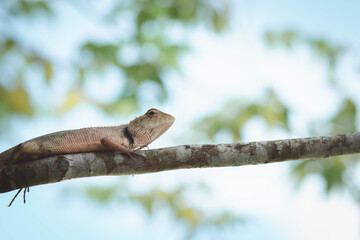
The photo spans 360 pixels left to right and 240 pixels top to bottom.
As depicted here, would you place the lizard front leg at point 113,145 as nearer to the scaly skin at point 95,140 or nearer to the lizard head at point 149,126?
the scaly skin at point 95,140

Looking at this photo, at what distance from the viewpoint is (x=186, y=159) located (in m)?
2.94

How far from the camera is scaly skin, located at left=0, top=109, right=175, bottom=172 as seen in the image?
312 cm

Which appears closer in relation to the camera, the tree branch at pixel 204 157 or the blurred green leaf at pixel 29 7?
the tree branch at pixel 204 157

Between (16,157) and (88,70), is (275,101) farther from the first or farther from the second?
(16,157)

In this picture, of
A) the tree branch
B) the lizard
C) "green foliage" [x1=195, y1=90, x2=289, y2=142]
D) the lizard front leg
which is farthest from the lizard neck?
"green foliage" [x1=195, y1=90, x2=289, y2=142]

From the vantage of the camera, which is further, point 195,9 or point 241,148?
point 195,9

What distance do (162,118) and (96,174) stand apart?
3.37 ft

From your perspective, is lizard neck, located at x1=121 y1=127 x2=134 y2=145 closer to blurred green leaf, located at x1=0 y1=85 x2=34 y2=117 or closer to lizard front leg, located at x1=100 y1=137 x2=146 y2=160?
lizard front leg, located at x1=100 y1=137 x2=146 y2=160

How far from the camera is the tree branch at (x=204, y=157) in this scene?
2.89 metres

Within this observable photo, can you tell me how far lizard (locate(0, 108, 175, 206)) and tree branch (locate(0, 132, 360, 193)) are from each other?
19 centimetres

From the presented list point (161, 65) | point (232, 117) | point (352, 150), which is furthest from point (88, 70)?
point (352, 150)

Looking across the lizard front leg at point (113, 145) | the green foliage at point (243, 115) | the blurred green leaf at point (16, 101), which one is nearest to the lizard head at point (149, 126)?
the lizard front leg at point (113, 145)

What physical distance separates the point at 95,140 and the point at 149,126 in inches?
23.6

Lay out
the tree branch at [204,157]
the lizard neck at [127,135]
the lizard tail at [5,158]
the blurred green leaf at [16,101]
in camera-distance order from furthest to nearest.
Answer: the blurred green leaf at [16,101], the lizard neck at [127,135], the lizard tail at [5,158], the tree branch at [204,157]
